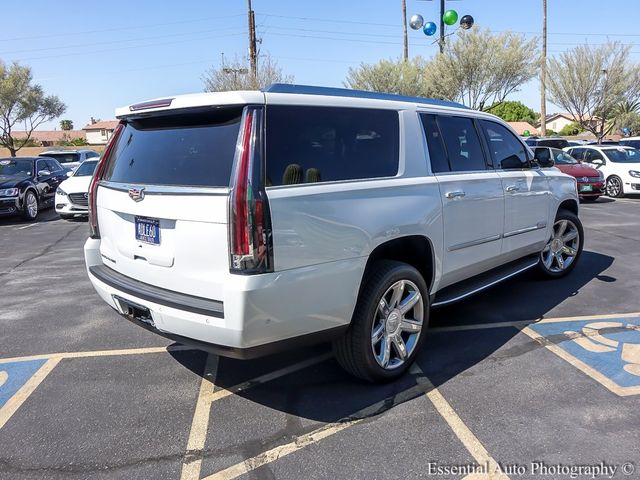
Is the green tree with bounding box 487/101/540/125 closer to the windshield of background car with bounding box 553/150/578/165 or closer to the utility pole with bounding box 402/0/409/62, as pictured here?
the utility pole with bounding box 402/0/409/62

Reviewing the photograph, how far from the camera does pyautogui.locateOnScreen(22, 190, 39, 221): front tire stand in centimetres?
1213

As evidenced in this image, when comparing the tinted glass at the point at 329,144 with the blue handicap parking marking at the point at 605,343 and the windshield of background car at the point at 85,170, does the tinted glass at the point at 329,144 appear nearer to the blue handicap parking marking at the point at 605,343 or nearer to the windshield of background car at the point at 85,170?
the blue handicap parking marking at the point at 605,343

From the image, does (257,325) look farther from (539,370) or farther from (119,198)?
(539,370)

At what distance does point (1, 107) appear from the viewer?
32.4 metres

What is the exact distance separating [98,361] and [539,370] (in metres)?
3.41

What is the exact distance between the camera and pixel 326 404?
324 cm

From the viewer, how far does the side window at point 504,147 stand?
4730mm

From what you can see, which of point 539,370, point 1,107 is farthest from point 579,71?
point 1,107

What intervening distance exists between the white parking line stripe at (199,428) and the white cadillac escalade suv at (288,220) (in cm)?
56

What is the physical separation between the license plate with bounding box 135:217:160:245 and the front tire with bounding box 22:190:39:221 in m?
10.8

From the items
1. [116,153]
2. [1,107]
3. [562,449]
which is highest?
[1,107]

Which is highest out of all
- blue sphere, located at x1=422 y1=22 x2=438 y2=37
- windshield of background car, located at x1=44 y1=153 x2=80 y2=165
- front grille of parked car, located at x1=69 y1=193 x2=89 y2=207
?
blue sphere, located at x1=422 y1=22 x2=438 y2=37

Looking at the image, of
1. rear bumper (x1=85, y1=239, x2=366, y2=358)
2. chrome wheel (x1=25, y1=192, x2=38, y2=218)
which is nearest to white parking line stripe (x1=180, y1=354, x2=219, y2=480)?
rear bumper (x1=85, y1=239, x2=366, y2=358)

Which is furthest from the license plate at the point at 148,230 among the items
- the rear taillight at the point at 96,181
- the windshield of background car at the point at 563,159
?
the windshield of background car at the point at 563,159
